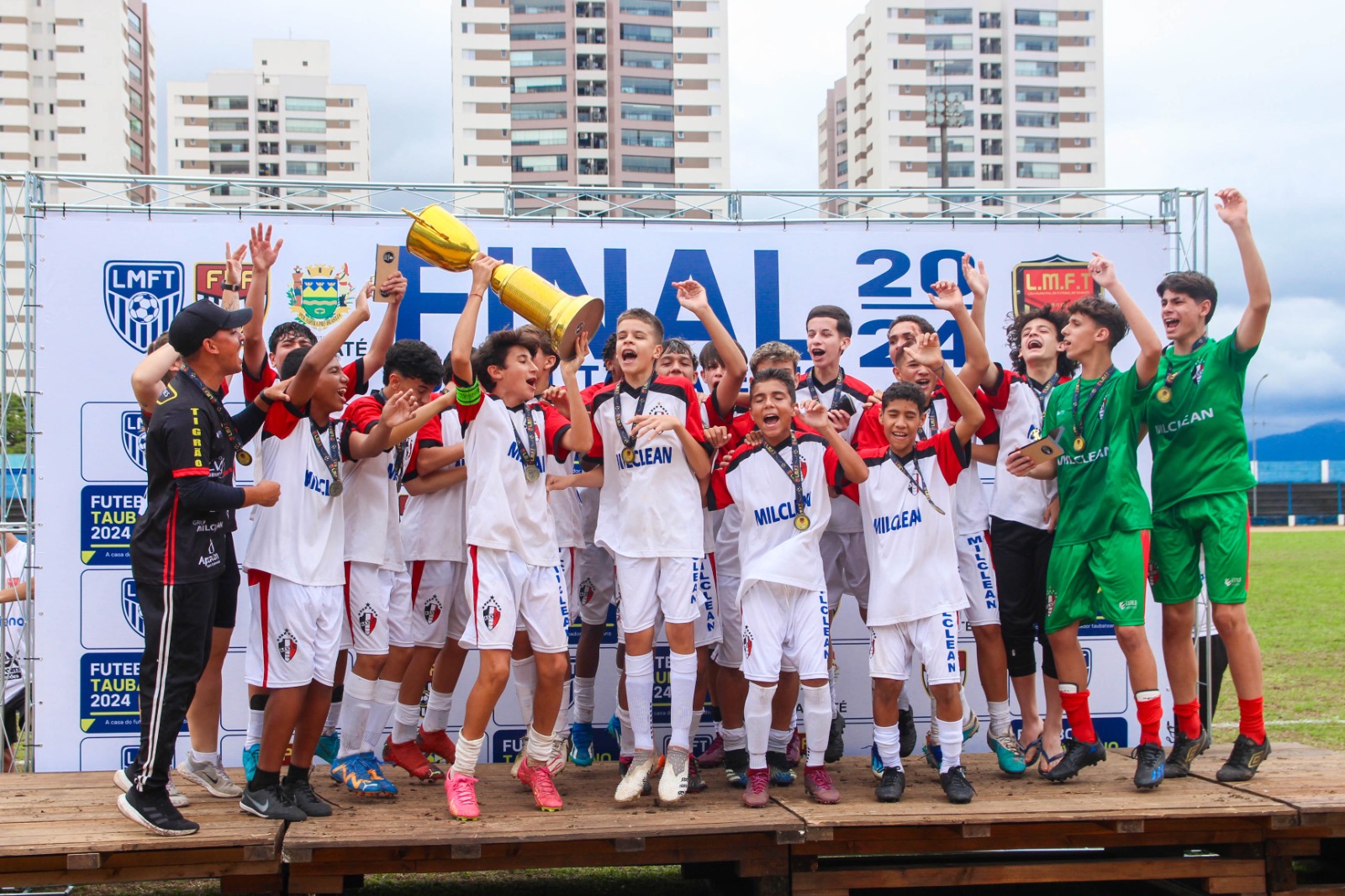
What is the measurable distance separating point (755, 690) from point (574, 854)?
3.45 feet

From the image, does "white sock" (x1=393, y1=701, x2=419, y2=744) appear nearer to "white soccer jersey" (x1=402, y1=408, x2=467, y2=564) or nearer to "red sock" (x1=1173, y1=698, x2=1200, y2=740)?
"white soccer jersey" (x1=402, y1=408, x2=467, y2=564)

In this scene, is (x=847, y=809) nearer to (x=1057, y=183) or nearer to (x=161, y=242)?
(x=161, y=242)

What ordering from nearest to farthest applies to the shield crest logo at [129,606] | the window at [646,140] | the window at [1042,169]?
1. the shield crest logo at [129,606]
2. the window at [646,140]
3. the window at [1042,169]

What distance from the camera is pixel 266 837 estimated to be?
13.7ft

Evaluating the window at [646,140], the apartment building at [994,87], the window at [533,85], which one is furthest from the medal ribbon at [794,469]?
the apartment building at [994,87]

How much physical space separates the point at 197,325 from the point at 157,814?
1.99 meters

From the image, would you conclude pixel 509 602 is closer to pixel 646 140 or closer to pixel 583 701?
pixel 583 701

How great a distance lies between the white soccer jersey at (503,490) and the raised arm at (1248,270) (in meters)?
3.35

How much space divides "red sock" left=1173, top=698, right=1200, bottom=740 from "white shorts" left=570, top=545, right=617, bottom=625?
2964 mm

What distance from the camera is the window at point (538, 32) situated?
68.4 meters

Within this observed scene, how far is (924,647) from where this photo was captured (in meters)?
4.84

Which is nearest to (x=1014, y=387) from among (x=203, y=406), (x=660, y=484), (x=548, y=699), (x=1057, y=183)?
(x=660, y=484)

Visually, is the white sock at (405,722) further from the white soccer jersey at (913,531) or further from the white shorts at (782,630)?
the white soccer jersey at (913,531)

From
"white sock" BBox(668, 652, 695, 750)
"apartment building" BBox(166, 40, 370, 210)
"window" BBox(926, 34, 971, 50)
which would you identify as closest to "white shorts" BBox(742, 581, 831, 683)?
"white sock" BBox(668, 652, 695, 750)
